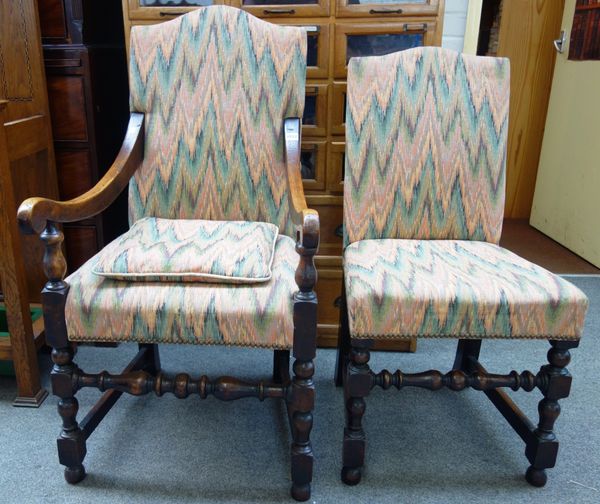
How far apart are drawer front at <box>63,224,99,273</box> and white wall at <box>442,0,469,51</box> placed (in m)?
1.26

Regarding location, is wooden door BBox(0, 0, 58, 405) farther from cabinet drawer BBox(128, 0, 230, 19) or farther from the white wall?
the white wall

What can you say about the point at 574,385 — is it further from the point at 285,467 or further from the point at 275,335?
the point at 275,335

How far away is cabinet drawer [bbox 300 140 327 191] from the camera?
158 centimetres

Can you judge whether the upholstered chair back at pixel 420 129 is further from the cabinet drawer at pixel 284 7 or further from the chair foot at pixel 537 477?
the chair foot at pixel 537 477

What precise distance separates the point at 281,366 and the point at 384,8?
100 centimetres

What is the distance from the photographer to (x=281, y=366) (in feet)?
4.54

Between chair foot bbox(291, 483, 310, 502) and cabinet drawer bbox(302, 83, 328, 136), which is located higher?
cabinet drawer bbox(302, 83, 328, 136)

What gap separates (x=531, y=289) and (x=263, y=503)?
0.71 metres

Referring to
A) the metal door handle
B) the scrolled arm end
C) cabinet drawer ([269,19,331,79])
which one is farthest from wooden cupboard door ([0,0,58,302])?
the metal door handle

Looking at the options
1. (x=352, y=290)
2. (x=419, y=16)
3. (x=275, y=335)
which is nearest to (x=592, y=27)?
(x=419, y=16)

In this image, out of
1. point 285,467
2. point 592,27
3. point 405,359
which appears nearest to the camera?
point 285,467

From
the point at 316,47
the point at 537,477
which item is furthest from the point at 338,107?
the point at 537,477

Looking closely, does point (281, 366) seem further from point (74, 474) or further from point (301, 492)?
point (74, 474)

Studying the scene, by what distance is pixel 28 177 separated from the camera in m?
1.55
